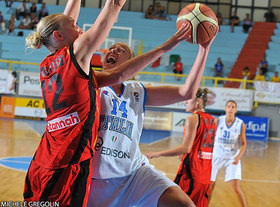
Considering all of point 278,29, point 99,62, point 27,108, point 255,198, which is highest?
point 278,29

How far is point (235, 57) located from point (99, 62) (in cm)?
933

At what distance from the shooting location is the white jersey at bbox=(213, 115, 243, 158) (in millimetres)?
5250

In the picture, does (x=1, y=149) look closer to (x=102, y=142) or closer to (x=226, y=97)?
(x=102, y=142)

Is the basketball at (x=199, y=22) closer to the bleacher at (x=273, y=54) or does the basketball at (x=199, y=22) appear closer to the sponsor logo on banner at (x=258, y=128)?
the sponsor logo on banner at (x=258, y=128)

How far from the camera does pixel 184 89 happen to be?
253cm

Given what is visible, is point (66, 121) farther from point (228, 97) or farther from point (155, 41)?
point (155, 41)

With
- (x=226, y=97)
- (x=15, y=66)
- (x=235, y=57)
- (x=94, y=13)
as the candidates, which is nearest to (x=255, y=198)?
(x=226, y=97)

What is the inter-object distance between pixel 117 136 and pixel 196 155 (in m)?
1.44

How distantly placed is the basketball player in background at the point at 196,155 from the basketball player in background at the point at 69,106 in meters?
1.46

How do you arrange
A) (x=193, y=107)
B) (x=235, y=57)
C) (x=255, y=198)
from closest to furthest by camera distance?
(x=193, y=107), (x=255, y=198), (x=235, y=57)

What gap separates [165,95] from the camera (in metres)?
2.67

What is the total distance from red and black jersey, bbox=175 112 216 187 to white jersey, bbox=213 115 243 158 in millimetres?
1569

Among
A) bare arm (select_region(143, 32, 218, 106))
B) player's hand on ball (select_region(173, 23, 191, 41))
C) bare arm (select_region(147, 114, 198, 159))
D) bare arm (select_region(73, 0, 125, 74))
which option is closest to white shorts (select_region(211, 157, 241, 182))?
bare arm (select_region(147, 114, 198, 159))

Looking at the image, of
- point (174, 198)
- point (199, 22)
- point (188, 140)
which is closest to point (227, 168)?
point (188, 140)
